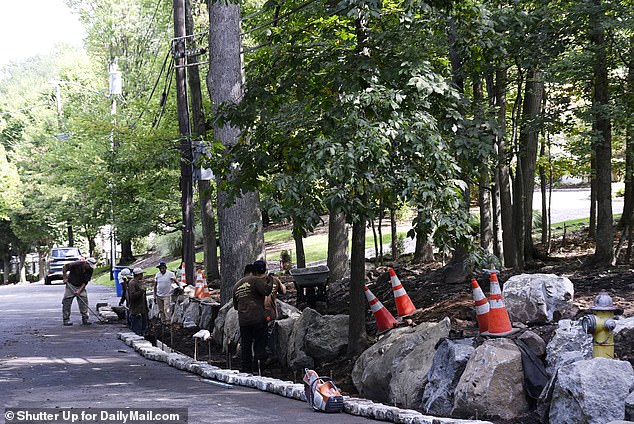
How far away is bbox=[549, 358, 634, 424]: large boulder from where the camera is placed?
7.39 meters

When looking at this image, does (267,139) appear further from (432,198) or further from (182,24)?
(182,24)

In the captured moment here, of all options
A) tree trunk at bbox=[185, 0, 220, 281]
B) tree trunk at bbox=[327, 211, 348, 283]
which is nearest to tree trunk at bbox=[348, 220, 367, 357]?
tree trunk at bbox=[327, 211, 348, 283]

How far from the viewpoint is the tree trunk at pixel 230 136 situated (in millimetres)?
16891

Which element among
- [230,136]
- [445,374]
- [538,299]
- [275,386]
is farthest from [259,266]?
[445,374]

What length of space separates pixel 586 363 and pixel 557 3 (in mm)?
9447

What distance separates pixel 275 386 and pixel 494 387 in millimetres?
3205

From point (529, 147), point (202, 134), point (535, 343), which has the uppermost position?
point (202, 134)

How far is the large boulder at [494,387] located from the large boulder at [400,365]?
0.96 m

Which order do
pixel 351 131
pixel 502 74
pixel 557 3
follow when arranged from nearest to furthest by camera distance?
pixel 351 131
pixel 557 3
pixel 502 74

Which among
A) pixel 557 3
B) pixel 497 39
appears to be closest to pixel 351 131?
pixel 497 39

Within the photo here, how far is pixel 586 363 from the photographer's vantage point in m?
7.72

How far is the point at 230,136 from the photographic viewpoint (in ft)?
56.7

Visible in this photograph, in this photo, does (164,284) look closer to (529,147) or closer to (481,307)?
(529,147)

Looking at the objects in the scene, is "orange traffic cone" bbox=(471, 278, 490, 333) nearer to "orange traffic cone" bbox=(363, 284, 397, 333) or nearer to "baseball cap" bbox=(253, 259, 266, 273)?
"orange traffic cone" bbox=(363, 284, 397, 333)
